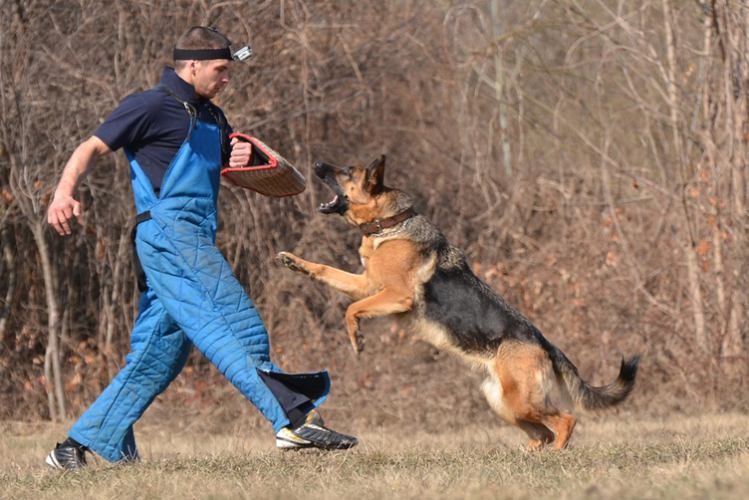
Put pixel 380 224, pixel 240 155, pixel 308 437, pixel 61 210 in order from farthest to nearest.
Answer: pixel 380 224 → pixel 240 155 → pixel 308 437 → pixel 61 210

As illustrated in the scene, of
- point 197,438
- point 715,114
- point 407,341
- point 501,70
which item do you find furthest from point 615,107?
point 197,438

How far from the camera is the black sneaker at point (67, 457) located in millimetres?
4520

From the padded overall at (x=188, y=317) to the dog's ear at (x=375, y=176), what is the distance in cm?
172

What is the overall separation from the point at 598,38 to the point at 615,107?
4.06 ft

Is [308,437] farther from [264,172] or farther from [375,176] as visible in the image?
[375,176]

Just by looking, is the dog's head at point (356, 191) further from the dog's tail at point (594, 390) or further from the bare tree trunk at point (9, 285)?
the bare tree trunk at point (9, 285)

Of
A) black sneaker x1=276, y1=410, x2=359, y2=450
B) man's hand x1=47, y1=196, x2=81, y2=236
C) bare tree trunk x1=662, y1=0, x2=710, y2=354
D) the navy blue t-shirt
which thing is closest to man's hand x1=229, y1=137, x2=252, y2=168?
the navy blue t-shirt

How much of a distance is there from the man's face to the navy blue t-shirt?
0.05 m

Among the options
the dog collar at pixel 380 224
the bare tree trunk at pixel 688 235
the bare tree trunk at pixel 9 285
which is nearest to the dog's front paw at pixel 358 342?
the dog collar at pixel 380 224

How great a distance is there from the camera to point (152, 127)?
4367 millimetres

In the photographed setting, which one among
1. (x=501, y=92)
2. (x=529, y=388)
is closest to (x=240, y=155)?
(x=529, y=388)

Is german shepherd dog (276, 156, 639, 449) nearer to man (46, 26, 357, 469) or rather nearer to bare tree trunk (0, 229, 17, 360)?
man (46, 26, 357, 469)

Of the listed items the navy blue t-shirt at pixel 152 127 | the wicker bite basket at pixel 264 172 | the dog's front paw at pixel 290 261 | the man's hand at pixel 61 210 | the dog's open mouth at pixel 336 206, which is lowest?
the dog's front paw at pixel 290 261

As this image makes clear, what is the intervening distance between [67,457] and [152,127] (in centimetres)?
165
